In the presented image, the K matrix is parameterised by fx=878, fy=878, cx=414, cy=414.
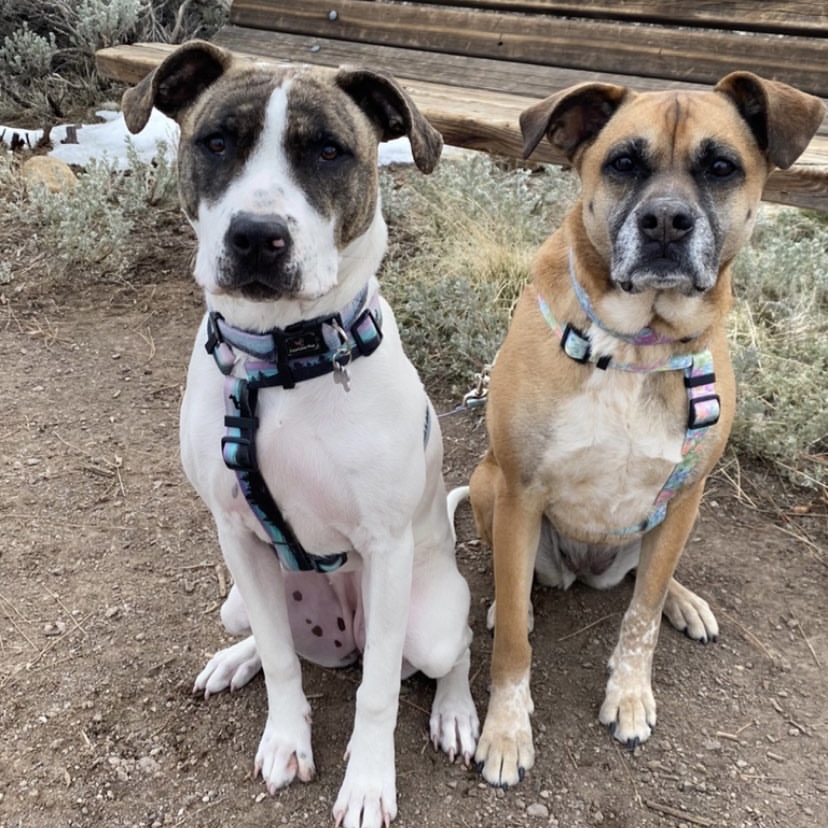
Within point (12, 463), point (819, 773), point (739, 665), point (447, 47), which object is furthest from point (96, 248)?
point (819, 773)

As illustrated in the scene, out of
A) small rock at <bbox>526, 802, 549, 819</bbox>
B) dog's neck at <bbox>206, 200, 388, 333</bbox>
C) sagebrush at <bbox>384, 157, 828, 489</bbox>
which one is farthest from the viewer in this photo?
sagebrush at <bbox>384, 157, 828, 489</bbox>

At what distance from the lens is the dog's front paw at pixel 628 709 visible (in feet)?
8.32

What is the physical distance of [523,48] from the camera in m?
4.49

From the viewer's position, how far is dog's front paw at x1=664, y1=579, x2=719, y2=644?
2893 mm

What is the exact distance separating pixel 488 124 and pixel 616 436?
6.03ft

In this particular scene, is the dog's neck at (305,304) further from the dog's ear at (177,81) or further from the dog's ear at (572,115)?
the dog's ear at (572,115)

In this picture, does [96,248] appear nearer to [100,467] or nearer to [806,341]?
[100,467]

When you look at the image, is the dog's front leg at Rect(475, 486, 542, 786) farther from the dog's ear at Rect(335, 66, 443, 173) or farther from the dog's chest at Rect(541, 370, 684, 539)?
the dog's ear at Rect(335, 66, 443, 173)

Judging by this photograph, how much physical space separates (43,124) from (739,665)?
646 cm

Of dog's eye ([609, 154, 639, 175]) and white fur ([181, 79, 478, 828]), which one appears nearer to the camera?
white fur ([181, 79, 478, 828])

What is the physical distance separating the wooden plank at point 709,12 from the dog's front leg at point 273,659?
10.7ft

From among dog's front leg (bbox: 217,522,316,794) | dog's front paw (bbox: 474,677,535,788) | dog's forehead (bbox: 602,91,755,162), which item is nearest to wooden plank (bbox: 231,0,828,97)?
dog's forehead (bbox: 602,91,755,162)

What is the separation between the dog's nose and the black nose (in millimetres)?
904

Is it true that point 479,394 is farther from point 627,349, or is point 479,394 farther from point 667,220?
point 667,220
